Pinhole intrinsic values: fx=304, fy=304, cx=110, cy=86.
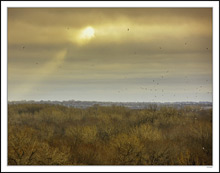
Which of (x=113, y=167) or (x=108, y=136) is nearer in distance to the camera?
(x=113, y=167)

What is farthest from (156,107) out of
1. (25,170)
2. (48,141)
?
(25,170)

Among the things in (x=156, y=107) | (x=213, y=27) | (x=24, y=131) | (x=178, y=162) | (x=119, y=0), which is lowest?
(x=178, y=162)

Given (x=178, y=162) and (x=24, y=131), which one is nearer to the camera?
(x=178, y=162)

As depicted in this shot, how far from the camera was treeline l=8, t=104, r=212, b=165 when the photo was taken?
8062mm

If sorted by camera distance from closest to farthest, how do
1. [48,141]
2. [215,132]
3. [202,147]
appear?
[215,132] → [202,147] → [48,141]

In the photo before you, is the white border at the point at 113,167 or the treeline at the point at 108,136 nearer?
the white border at the point at 113,167

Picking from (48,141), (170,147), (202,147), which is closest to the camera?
(202,147)

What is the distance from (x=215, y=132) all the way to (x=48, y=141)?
17.0 ft

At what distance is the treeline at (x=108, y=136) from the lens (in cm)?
806

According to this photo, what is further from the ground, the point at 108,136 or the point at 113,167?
the point at 108,136

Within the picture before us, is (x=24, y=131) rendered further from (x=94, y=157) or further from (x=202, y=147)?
(x=202, y=147)

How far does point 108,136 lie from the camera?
10203mm

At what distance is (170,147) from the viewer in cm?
905

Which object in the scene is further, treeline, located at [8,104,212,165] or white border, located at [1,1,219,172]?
treeline, located at [8,104,212,165]
